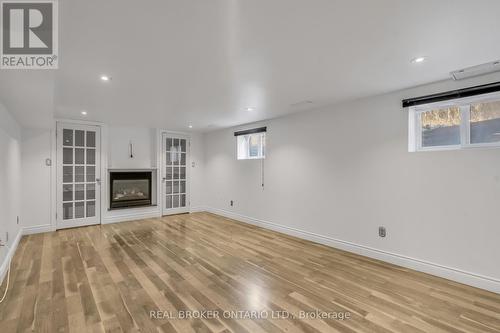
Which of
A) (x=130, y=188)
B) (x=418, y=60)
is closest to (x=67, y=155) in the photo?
(x=130, y=188)

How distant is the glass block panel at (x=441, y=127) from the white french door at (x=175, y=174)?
536 cm

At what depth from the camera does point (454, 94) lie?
8.61 feet

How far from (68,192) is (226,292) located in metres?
4.43

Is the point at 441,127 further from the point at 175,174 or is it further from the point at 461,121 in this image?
the point at 175,174

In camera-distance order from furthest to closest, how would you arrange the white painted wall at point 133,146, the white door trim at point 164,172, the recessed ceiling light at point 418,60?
the white door trim at point 164,172 < the white painted wall at point 133,146 < the recessed ceiling light at point 418,60

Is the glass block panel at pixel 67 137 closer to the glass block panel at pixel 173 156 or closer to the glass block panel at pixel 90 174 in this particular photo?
the glass block panel at pixel 90 174

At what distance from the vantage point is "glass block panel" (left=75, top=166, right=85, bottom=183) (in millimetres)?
5020

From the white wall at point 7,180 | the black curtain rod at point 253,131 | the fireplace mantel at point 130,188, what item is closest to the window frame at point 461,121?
the black curtain rod at point 253,131

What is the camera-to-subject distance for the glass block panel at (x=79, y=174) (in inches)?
198

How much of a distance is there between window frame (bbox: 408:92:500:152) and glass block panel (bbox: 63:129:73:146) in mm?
6129

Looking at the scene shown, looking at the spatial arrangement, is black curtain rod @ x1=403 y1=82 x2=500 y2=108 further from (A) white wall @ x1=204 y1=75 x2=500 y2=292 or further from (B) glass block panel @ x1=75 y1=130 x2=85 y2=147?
(B) glass block panel @ x1=75 y1=130 x2=85 y2=147

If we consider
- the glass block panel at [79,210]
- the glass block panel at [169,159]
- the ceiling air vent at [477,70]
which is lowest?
the glass block panel at [79,210]

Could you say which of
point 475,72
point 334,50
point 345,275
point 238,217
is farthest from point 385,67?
point 238,217

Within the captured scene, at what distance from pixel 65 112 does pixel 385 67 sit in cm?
503
